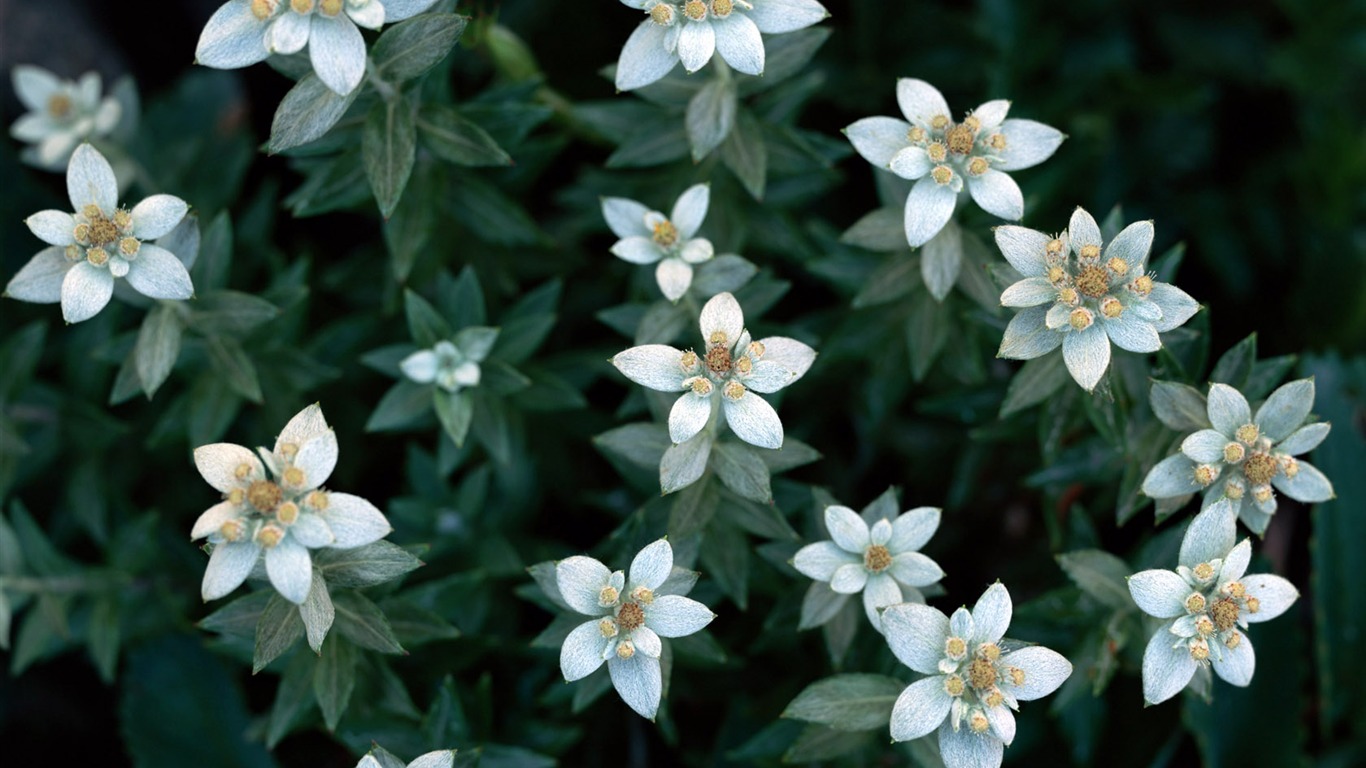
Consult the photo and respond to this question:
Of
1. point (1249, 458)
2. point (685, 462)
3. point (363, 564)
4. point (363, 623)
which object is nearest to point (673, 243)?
point (685, 462)

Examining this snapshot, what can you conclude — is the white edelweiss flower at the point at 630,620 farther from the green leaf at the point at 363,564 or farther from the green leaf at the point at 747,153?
the green leaf at the point at 747,153

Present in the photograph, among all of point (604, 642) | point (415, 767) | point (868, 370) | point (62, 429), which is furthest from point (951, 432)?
point (62, 429)

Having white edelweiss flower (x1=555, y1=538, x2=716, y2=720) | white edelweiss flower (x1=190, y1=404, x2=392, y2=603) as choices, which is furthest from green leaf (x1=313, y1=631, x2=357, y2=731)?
white edelweiss flower (x1=555, y1=538, x2=716, y2=720)

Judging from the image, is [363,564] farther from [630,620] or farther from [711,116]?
Result: [711,116]

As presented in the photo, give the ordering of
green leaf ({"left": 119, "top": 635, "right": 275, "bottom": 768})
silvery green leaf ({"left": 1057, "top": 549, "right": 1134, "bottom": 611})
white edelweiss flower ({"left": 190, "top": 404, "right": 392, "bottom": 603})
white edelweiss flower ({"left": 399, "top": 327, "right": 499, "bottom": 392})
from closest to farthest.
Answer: white edelweiss flower ({"left": 190, "top": 404, "right": 392, "bottom": 603}) < silvery green leaf ({"left": 1057, "top": 549, "right": 1134, "bottom": 611}) < white edelweiss flower ({"left": 399, "top": 327, "right": 499, "bottom": 392}) < green leaf ({"left": 119, "top": 635, "right": 275, "bottom": 768})

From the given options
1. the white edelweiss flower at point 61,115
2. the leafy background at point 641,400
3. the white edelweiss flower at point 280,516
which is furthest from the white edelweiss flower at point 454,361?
the white edelweiss flower at point 61,115

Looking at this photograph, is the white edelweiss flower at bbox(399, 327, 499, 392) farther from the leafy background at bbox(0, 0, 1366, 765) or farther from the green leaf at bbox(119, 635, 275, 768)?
the green leaf at bbox(119, 635, 275, 768)
